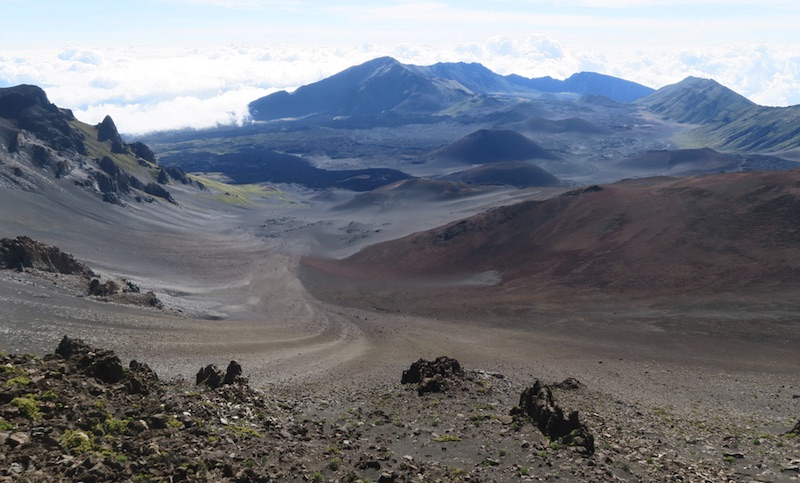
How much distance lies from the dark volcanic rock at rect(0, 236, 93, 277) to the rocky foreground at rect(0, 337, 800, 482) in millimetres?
37639

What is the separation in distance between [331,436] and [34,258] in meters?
50.5

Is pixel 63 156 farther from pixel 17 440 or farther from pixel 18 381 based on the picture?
pixel 17 440

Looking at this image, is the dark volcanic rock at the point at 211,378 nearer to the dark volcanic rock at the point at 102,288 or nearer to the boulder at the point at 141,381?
the boulder at the point at 141,381

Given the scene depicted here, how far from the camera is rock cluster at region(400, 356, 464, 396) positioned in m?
32.8

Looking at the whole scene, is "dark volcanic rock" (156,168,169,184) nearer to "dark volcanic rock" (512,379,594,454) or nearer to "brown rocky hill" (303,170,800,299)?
"brown rocky hill" (303,170,800,299)

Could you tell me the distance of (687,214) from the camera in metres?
80.8

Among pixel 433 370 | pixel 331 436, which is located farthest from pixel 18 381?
pixel 433 370

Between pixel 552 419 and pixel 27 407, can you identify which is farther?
pixel 552 419

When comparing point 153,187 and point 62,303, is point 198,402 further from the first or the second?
point 153,187

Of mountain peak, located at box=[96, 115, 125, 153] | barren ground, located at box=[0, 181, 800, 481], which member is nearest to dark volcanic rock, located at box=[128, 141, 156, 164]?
mountain peak, located at box=[96, 115, 125, 153]

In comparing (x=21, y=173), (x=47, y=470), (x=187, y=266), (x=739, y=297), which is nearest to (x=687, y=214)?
(x=739, y=297)

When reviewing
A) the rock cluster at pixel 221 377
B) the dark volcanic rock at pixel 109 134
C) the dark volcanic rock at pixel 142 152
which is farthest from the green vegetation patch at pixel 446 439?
the dark volcanic rock at pixel 142 152

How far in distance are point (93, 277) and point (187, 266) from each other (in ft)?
91.3

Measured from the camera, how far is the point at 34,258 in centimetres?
6138
